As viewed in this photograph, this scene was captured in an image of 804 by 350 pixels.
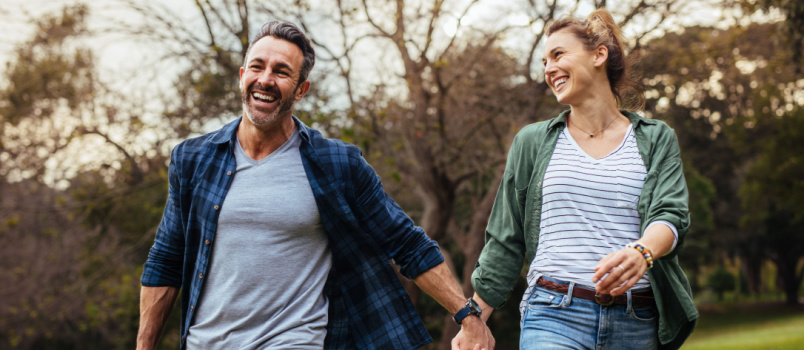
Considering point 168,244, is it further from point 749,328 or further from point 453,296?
point 749,328

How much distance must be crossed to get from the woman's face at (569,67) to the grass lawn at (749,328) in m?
18.8

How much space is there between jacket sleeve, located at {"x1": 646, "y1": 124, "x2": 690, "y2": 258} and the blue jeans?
0.29 m

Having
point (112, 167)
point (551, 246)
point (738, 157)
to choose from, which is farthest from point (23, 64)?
point (738, 157)

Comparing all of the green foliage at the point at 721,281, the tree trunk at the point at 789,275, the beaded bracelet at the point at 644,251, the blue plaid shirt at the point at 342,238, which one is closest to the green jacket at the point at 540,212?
the beaded bracelet at the point at 644,251

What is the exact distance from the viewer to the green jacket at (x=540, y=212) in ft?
8.90

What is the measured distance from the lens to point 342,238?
296cm

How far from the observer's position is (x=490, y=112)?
10.5 m

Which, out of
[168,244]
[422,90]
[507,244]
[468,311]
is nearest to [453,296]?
[468,311]

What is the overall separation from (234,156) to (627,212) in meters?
1.62

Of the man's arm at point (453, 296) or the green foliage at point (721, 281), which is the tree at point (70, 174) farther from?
the green foliage at point (721, 281)

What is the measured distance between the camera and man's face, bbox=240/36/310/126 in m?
2.95

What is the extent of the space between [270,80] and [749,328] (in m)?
31.6

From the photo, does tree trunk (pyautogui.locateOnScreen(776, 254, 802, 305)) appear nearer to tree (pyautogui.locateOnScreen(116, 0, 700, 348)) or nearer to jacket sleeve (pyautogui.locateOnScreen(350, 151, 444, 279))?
tree (pyautogui.locateOnScreen(116, 0, 700, 348))

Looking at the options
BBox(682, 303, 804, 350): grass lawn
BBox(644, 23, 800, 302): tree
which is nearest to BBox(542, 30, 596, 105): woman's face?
BBox(644, 23, 800, 302): tree
